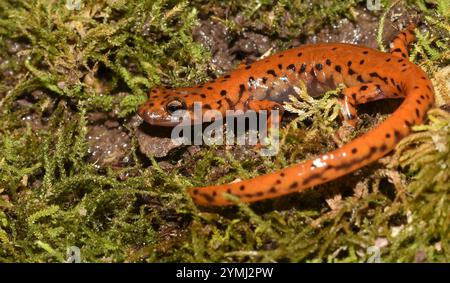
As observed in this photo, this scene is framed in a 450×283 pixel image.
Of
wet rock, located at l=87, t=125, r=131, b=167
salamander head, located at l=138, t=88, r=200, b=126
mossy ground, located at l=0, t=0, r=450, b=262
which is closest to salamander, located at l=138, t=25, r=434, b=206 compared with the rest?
salamander head, located at l=138, t=88, r=200, b=126

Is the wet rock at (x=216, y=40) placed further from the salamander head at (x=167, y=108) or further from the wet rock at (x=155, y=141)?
the wet rock at (x=155, y=141)

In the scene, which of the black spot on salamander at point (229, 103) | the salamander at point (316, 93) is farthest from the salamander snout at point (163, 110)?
the black spot on salamander at point (229, 103)

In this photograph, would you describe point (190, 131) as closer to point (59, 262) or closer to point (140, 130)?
point (140, 130)

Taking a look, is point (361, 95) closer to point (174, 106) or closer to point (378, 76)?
point (378, 76)

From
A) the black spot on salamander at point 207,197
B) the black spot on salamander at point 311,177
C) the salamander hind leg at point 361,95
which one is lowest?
the black spot on salamander at point 207,197

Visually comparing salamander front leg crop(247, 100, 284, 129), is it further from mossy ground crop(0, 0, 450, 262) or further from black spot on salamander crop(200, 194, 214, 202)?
black spot on salamander crop(200, 194, 214, 202)

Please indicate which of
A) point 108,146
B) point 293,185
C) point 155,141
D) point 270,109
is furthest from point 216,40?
point 293,185
